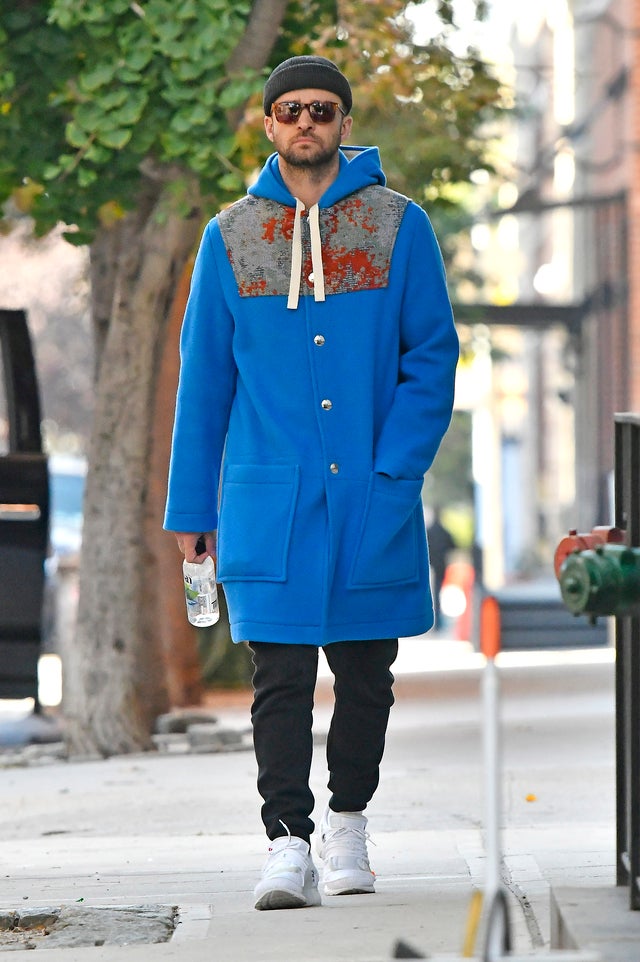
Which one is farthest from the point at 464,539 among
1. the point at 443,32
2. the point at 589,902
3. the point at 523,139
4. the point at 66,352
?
the point at 589,902

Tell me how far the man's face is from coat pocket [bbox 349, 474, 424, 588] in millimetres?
763

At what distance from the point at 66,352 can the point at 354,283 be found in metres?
30.2

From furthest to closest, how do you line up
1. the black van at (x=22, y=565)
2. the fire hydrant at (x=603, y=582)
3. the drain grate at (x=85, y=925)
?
the black van at (x=22, y=565) → the drain grate at (x=85, y=925) → the fire hydrant at (x=603, y=582)

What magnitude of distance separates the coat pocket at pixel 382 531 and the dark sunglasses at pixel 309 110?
850 mm

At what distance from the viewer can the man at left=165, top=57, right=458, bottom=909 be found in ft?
14.5

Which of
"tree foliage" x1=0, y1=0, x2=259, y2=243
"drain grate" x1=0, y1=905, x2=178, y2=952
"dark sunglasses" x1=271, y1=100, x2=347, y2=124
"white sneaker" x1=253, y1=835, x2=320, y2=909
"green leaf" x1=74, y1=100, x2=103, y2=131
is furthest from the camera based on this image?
"green leaf" x1=74, y1=100, x2=103, y2=131

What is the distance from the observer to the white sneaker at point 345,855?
4.47m

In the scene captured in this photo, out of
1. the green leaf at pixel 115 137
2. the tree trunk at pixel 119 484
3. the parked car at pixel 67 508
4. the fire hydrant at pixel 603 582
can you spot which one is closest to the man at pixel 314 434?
the fire hydrant at pixel 603 582

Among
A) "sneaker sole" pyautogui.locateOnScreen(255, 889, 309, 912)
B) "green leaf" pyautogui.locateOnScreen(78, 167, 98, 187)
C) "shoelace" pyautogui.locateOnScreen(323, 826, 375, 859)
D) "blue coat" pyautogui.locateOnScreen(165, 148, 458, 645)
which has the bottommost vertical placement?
"sneaker sole" pyautogui.locateOnScreen(255, 889, 309, 912)

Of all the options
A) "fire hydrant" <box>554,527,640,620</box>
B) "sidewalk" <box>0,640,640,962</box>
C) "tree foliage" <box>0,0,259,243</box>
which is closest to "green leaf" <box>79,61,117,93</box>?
"tree foliage" <box>0,0,259,243</box>

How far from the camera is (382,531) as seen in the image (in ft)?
14.7

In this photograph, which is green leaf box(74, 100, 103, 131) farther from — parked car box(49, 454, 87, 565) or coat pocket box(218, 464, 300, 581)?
parked car box(49, 454, 87, 565)

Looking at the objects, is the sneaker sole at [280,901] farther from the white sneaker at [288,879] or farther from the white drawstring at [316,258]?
the white drawstring at [316,258]

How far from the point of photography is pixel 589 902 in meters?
3.63
